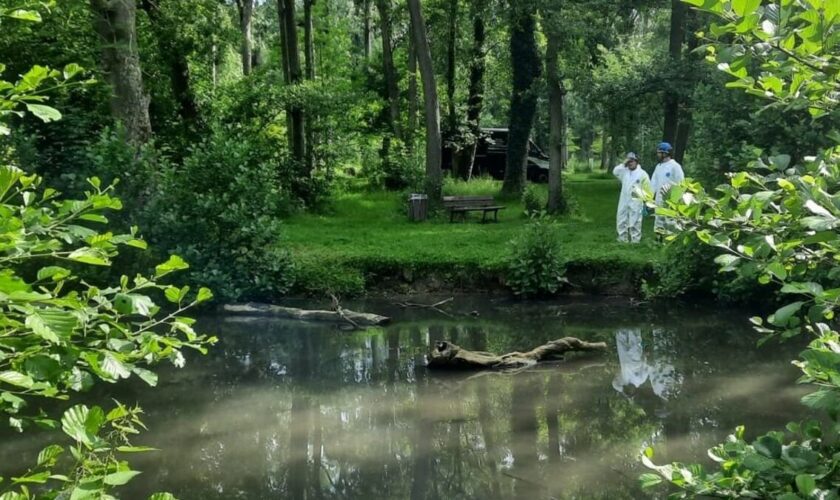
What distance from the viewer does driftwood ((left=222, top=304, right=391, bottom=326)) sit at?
1047 cm

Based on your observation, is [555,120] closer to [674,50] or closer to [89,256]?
[674,50]

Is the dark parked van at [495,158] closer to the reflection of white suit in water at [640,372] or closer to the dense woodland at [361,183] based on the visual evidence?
the dense woodland at [361,183]

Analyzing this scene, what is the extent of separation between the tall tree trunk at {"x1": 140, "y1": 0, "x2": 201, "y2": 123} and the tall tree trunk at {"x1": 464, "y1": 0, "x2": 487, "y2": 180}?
30.8ft

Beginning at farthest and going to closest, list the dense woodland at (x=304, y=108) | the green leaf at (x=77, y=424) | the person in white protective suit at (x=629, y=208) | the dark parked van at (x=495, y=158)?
the dark parked van at (x=495, y=158)
the person in white protective suit at (x=629, y=208)
the dense woodland at (x=304, y=108)
the green leaf at (x=77, y=424)

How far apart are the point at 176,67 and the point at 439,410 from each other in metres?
13.0

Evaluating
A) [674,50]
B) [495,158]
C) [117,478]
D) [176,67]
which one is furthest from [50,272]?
[495,158]

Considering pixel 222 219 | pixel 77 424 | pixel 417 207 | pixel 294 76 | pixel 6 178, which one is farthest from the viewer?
pixel 294 76

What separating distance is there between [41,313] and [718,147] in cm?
1257

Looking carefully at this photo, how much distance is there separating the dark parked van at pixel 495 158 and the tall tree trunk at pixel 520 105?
4.54 metres

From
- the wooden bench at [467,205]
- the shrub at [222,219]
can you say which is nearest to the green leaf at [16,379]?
the shrub at [222,219]

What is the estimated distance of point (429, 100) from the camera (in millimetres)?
17469

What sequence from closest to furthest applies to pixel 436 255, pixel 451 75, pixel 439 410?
pixel 439 410, pixel 436 255, pixel 451 75

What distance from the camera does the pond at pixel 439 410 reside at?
228 inches

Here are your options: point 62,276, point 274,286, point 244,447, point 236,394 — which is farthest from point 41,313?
point 274,286
